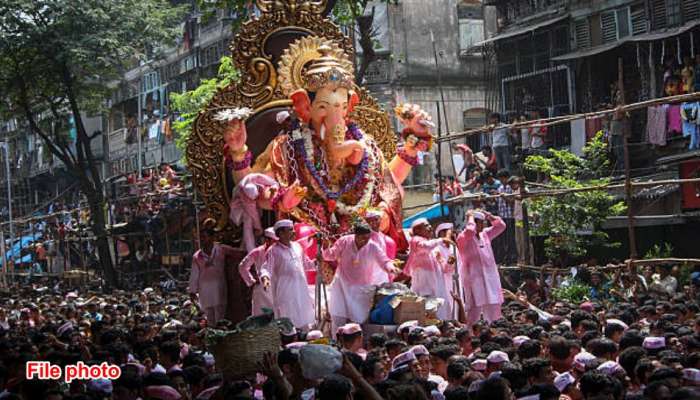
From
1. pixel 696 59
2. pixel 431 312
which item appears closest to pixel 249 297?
pixel 431 312

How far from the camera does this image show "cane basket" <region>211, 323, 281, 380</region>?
6703 millimetres

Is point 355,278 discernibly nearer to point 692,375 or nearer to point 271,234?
point 271,234

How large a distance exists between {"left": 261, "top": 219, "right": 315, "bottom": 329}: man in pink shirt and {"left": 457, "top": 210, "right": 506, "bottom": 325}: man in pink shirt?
191cm

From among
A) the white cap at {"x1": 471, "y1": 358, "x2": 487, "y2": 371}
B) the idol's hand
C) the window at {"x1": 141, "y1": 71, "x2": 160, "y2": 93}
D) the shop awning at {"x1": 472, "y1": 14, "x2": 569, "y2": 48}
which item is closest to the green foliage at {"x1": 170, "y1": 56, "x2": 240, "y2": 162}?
the shop awning at {"x1": 472, "y1": 14, "x2": 569, "y2": 48}

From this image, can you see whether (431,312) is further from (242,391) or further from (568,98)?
(568,98)

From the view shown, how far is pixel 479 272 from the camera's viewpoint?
39.7 feet

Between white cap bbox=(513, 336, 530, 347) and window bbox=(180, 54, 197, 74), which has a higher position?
window bbox=(180, 54, 197, 74)

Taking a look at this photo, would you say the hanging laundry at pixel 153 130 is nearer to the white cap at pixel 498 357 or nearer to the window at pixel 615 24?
the window at pixel 615 24

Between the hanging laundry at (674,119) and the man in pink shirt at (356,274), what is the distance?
946 cm

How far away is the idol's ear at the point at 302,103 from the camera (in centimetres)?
1269

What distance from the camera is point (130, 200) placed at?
24422mm

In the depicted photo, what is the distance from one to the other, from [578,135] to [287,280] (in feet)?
37.9

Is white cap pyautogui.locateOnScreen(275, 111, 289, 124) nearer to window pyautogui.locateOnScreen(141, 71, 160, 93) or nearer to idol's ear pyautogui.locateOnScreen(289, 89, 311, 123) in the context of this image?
idol's ear pyautogui.locateOnScreen(289, 89, 311, 123)

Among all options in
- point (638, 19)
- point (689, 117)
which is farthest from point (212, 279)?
point (638, 19)
